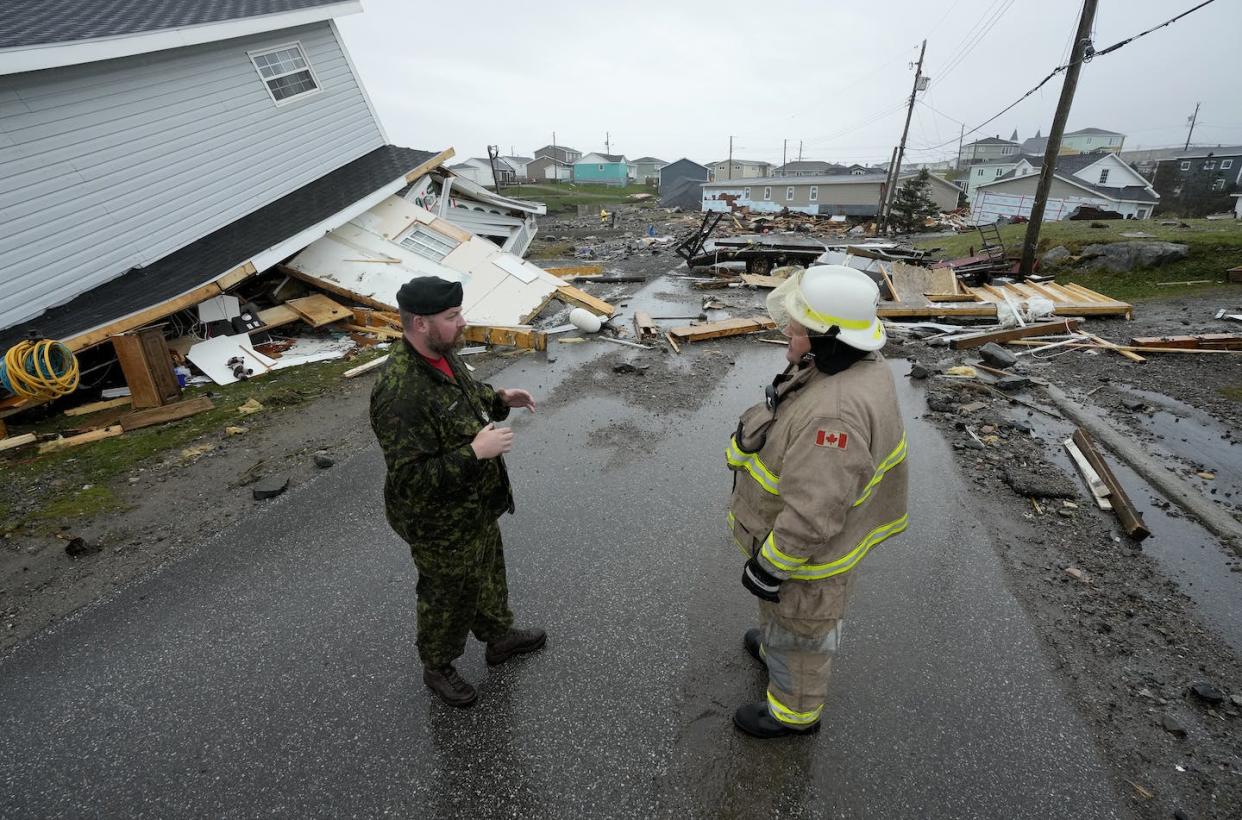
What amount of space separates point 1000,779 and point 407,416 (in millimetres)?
3285

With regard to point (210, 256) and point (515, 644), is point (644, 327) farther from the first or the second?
point (210, 256)

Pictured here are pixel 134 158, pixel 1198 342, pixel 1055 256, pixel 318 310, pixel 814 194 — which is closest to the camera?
pixel 1198 342

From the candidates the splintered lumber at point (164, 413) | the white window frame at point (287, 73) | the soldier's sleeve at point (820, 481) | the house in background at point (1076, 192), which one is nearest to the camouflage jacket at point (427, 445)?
the soldier's sleeve at point (820, 481)

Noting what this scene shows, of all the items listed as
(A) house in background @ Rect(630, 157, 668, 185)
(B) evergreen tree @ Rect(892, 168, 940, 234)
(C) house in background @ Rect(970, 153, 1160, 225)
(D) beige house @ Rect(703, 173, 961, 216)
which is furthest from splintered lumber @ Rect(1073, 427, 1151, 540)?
(A) house in background @ Rect(630, 157, 668, 185)

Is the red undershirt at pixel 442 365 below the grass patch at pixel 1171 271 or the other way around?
the other way around

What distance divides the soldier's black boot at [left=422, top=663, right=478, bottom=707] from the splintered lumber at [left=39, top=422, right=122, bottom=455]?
20.4 feet

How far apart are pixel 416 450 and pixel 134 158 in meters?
11.0

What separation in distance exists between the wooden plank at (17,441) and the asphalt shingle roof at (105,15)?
576 cm

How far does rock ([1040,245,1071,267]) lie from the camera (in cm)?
1319

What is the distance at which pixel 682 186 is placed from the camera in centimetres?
4988

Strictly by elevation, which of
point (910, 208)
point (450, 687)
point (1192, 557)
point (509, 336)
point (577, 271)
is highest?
point (910, 208)

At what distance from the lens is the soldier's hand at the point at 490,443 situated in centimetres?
213

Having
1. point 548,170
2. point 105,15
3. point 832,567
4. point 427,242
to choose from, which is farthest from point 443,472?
point 548,170

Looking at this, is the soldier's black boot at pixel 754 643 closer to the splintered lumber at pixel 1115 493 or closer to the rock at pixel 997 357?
the splintered lumber at pixel 1115 493
